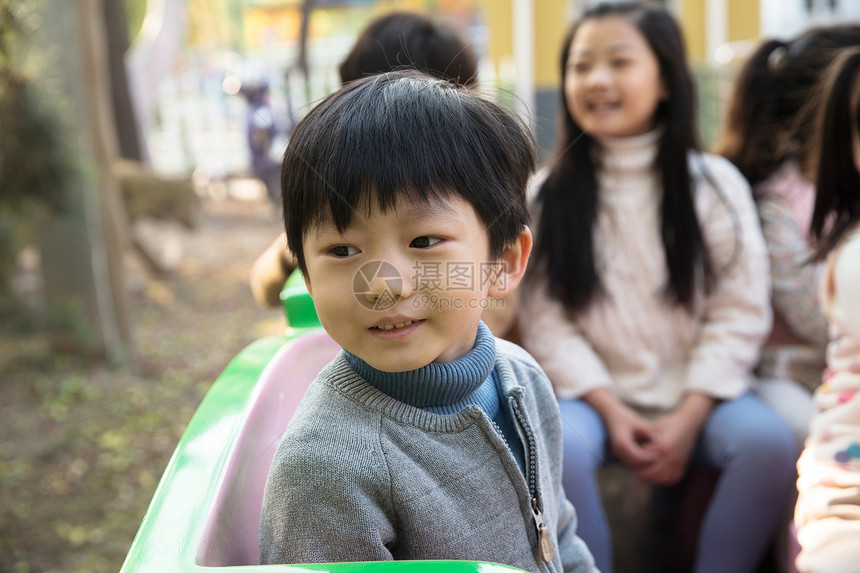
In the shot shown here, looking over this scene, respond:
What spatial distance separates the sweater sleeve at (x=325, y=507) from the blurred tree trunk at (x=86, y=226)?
222 cm

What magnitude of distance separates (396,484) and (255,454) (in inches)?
9.5

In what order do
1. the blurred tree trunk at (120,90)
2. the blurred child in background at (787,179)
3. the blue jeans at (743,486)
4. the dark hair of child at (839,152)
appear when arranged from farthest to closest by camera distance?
1. the blurred tree trunk at (120,90)
2. the blurred child in background at (787,179)
3. the blue jeans at (743,486)
4. the dark hair of child at (839,152)

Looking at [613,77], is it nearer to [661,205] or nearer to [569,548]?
[661,205]

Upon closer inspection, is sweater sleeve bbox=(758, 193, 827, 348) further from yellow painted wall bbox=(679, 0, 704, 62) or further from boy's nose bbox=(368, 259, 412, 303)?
yellow painted wall bbox=(679, 0, 704, 62)

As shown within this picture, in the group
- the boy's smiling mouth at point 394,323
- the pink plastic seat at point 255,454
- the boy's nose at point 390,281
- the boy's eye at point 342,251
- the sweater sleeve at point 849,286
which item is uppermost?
the boy's eye at point 342,251

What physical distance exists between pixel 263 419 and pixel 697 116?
1.14 m

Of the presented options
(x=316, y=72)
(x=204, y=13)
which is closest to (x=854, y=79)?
(x=316, y=72)

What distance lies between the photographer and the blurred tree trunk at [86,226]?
2.84 metres

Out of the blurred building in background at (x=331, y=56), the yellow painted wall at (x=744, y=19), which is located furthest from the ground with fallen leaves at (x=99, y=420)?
the yellow painted wall at (x=744, y=19)

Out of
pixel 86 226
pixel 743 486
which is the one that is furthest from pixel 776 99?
pixel 86 226

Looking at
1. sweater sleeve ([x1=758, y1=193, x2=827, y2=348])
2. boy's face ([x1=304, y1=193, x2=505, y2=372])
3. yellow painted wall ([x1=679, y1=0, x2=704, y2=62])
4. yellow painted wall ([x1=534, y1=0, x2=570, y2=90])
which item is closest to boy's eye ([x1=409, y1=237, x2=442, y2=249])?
boy's face ([x1=304, y1=193, x2=505, y2=372])

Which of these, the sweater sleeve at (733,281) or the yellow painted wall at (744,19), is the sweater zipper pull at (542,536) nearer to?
the sweater sleeve at (733,281)

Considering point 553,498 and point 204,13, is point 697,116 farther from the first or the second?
point 204,13

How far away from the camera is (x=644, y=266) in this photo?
151 centimetres
